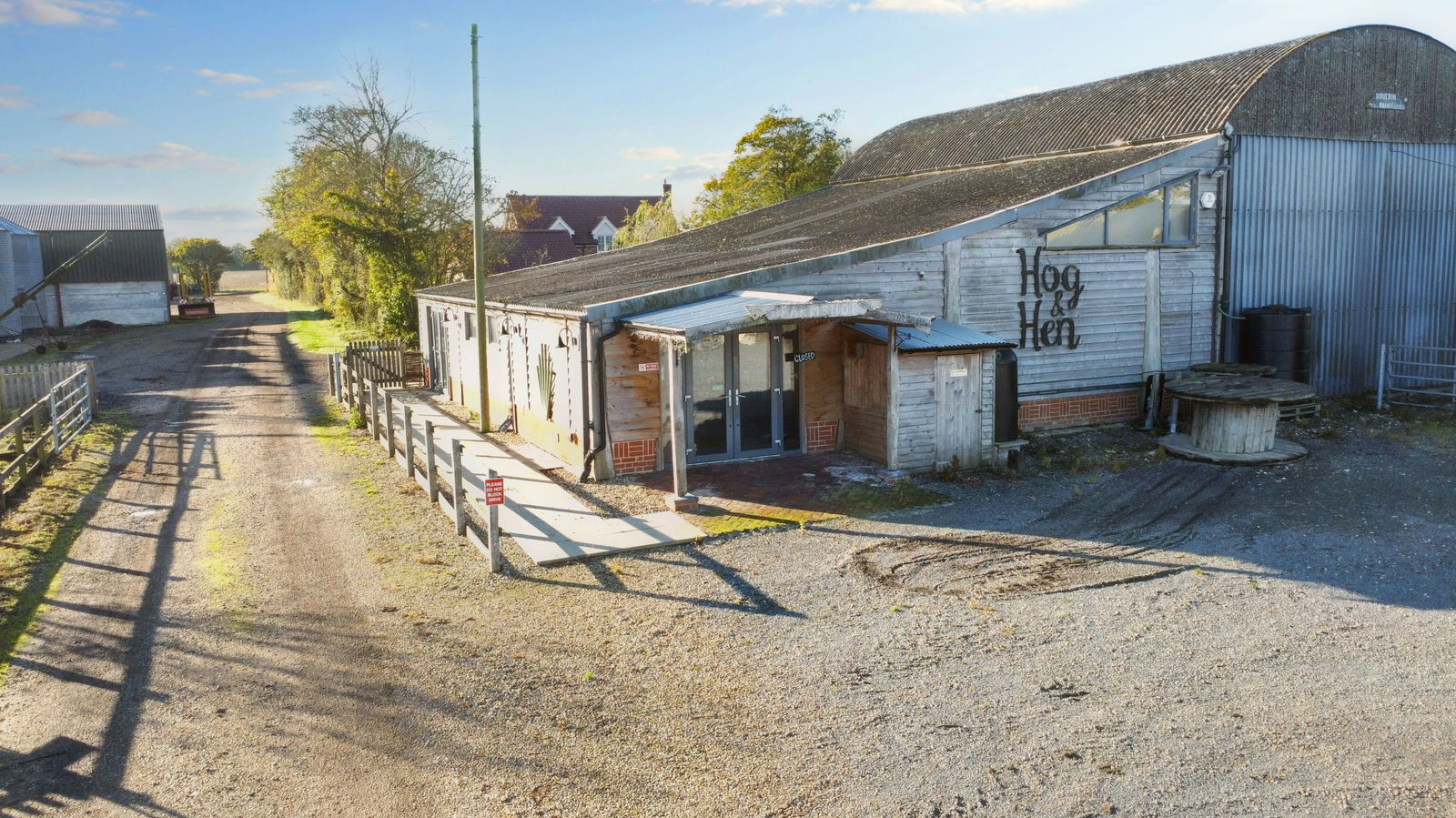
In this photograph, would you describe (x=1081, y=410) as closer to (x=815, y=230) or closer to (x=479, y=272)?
(x=815, y=230)

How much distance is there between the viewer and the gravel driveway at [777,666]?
6.04m

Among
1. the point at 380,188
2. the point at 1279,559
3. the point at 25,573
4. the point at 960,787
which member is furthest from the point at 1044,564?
the point at 380,188

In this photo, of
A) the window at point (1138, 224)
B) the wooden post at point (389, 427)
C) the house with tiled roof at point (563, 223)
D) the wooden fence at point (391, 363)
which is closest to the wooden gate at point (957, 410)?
the window at point (1138, 224)

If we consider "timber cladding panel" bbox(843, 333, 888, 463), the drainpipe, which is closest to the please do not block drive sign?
the drainpipe

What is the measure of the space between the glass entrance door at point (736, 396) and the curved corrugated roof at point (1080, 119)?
29.3ft

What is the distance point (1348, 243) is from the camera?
18.8m

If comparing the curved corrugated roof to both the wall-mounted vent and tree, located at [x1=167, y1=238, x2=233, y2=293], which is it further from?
tree, located at [x1=167, y1=238, x2=233, y2=293]

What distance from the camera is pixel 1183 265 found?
16.9m

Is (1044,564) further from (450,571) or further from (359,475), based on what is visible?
(359,475)

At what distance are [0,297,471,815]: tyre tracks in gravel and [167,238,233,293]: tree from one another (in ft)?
237

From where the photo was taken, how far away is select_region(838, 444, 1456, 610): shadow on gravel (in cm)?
966

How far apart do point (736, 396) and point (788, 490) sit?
1.94m

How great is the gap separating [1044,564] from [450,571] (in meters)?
6.06

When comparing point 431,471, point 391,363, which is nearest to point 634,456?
point 431,471
